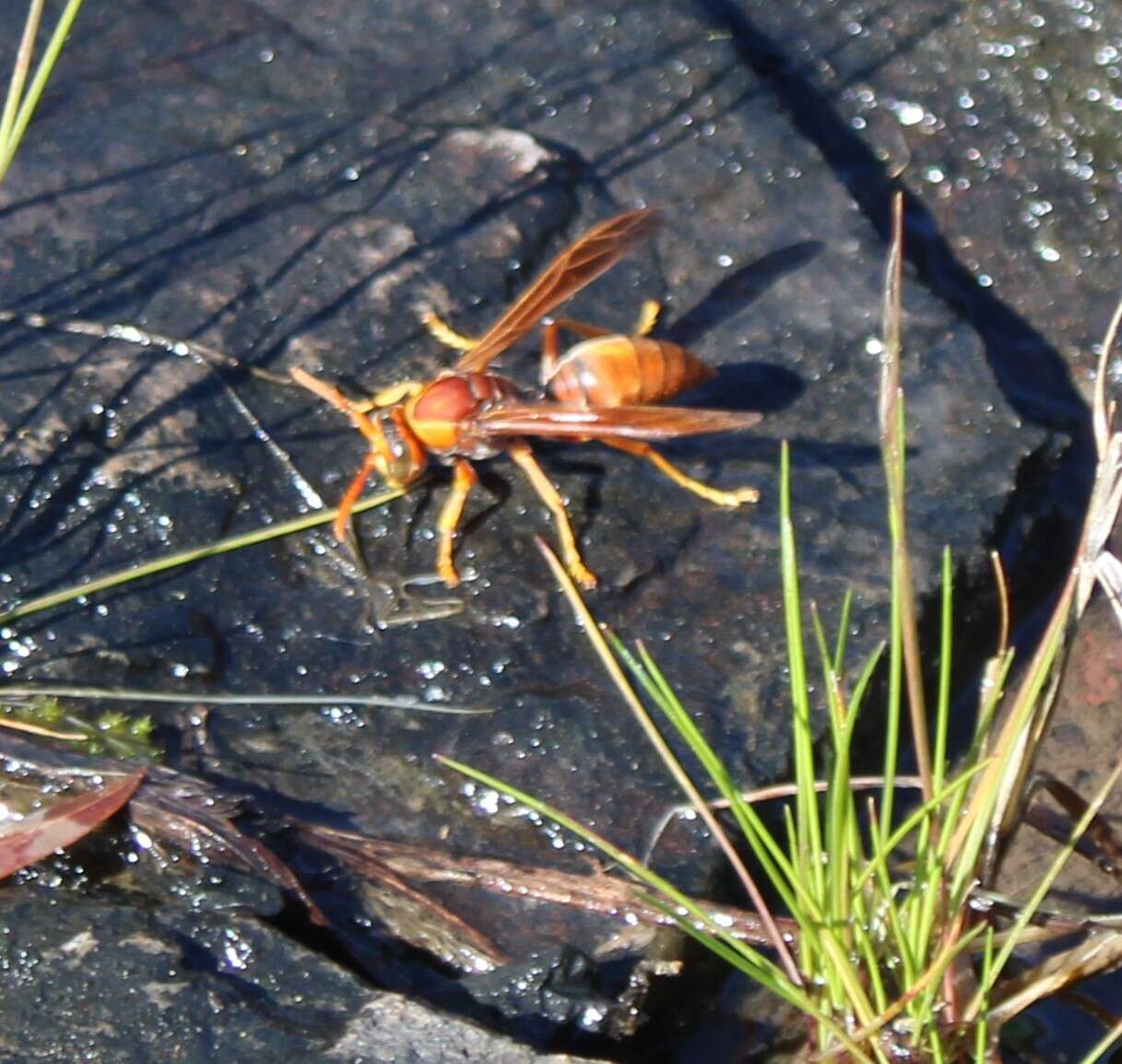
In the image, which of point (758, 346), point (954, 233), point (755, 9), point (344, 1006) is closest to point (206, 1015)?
point (344, 1006)

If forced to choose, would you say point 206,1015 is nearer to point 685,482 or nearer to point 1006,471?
point 685,482

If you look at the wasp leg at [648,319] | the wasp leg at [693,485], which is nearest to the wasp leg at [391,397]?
the wasp leg at [693,485]

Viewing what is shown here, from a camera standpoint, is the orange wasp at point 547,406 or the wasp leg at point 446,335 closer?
the orange wasp at point 547,406

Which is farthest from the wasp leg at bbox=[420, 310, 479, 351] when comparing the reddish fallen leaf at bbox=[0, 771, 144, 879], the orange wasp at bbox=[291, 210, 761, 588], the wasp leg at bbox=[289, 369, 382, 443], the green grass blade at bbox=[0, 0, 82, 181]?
the reddish fallen leaf at bbox=[0, 771, 144, 879]

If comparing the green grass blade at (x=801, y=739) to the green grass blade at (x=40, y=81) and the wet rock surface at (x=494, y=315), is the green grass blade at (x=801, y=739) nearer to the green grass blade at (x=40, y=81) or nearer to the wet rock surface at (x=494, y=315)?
the wet rock surface at (x=494, y=315)

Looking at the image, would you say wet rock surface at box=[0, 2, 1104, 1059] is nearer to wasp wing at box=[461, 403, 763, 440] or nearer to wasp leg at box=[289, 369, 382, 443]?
wasp leg at box=[289, 369, 382, 443]

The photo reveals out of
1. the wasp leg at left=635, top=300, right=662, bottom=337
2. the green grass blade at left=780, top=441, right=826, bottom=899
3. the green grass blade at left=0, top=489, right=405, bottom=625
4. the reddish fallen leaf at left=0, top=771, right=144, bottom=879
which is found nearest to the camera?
the green grass blade at left=780, top=441, right=826, bottom=899
